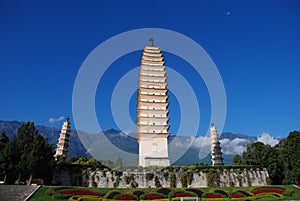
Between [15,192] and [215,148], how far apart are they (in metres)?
36.8

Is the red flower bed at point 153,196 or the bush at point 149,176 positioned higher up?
the bush at point 149,176

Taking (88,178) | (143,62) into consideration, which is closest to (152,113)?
(143,62)

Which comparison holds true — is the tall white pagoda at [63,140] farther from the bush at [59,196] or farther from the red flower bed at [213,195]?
the red flower bed at [213,195]

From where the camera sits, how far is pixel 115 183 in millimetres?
26625

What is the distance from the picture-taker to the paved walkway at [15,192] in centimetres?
1847

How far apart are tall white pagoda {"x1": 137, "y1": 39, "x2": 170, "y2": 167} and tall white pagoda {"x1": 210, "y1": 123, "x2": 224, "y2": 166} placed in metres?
11.9

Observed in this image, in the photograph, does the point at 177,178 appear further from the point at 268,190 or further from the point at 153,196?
the point at 268,190

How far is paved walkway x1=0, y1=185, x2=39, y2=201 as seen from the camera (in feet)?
60.6

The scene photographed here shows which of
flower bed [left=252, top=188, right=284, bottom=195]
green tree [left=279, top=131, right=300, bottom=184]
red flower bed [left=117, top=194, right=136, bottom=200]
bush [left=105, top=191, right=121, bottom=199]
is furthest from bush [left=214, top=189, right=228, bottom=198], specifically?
green tree [left=279, top=131, right=300, bottom=184]

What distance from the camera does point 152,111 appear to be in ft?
139

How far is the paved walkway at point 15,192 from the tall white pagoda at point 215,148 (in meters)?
34.3

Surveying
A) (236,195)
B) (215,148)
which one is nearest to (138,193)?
(236,195)

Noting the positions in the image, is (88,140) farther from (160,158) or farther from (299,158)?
(299,158)

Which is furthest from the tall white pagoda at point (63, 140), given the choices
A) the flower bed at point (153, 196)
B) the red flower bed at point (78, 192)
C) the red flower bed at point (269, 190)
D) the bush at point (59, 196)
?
the red flower bed at point (269, 190)
